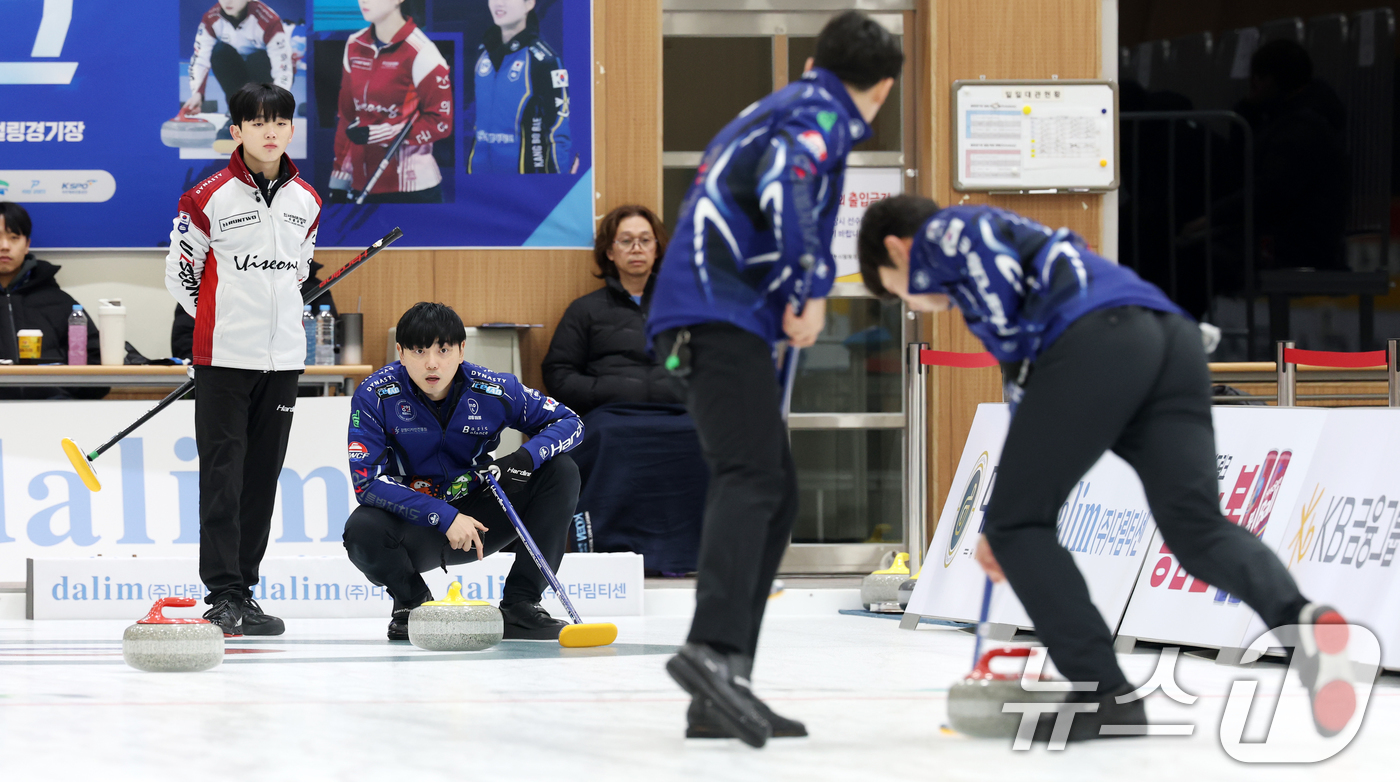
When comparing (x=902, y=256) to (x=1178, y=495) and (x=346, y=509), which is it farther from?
(x=346, y=509)

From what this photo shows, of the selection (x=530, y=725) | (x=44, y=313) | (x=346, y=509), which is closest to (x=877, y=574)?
(x=346, y=509)

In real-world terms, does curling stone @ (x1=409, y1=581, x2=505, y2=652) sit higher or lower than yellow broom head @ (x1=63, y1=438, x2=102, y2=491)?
lower

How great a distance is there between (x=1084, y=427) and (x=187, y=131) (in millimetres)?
4732

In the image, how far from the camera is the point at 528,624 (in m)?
3.83

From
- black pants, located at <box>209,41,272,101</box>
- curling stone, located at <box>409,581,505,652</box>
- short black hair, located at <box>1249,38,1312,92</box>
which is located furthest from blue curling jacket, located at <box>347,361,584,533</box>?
short black hair, located at <box>1249,38,1312,92</box>

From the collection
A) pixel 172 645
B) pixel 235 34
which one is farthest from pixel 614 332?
pixel 172 645

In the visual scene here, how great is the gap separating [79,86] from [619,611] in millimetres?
3187

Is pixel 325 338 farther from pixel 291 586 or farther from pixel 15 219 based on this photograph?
pixel 15 219

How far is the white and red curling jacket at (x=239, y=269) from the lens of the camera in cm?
391

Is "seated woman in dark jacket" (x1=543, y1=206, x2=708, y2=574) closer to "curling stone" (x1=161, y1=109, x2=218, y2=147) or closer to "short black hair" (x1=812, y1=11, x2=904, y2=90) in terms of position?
"curling stone" (x1=161, y1=109, x2=218, y2=147)

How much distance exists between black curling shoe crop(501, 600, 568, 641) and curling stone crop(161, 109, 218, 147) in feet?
9.62

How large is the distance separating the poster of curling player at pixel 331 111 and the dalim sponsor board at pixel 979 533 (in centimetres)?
220

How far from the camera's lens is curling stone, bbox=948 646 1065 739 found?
2096 mm

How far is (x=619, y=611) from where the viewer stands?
15.7 ft
